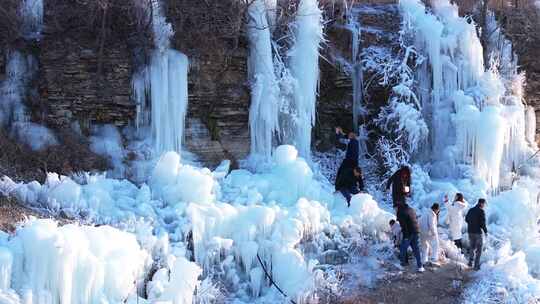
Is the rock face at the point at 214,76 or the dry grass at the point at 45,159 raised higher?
the rock face at the point at 214,76

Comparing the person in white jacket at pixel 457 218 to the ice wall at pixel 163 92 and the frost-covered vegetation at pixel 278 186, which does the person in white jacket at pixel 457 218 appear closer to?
the frost-covered vegetation at pixel 278 186

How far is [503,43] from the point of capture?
2050cm

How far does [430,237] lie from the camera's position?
1420 cm

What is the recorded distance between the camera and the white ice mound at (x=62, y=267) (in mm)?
10703

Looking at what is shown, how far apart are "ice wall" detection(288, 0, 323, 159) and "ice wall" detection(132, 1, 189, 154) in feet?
9.04

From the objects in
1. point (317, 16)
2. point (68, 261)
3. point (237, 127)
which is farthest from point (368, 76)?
point (68, 261)

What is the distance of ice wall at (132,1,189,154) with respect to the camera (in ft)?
54.9

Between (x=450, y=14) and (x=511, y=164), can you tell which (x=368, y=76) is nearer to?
(x=450, y=14)

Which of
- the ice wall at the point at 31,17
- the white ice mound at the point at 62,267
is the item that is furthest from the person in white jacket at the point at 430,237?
the ice wall at the point at 31,17

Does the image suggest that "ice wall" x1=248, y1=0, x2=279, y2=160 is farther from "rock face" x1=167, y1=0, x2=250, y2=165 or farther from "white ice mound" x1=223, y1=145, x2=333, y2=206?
"white ice mound" x1=223, y1=145, x2=333, y2=206

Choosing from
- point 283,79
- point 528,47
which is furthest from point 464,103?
point 283,79

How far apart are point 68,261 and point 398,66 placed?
10961 mm

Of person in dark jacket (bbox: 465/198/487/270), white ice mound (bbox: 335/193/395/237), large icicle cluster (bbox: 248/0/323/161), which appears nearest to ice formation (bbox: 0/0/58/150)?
large icicle cluster (bbox: 248/0/323/161)

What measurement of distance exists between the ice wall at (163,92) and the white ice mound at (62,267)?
5.36 m
